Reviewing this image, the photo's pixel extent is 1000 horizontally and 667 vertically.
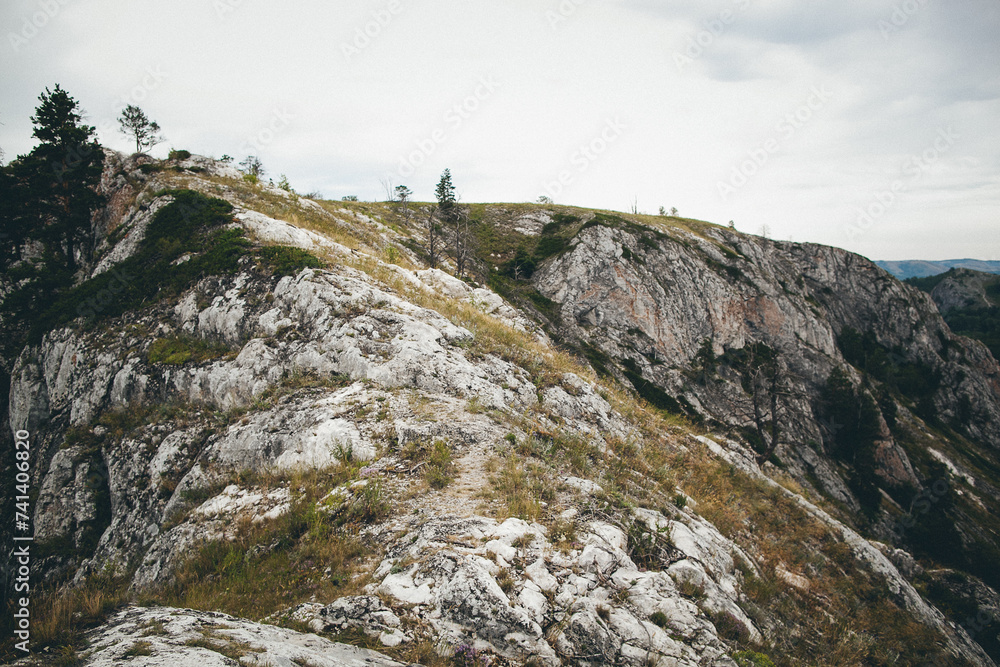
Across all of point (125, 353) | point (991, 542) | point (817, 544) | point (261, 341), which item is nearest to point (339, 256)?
point (261, 341)

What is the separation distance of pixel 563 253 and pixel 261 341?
4545 centimetres

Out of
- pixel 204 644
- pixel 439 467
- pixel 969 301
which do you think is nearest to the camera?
pixel 204 644

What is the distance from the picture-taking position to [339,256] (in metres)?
18.2

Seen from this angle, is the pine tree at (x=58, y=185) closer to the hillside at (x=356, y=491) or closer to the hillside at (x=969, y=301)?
the hillside at (x=356, y=491)

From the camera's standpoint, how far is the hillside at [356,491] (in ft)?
18.0

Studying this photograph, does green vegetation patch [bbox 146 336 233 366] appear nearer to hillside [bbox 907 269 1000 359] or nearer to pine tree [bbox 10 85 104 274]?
pine tree [bbox 10 85 104 274]

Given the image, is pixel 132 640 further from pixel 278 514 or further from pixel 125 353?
pixel 125 353

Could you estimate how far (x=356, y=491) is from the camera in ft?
25.9

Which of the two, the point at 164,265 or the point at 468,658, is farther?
the point at 164,265

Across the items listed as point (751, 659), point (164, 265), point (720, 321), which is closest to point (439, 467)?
point (751, 659)

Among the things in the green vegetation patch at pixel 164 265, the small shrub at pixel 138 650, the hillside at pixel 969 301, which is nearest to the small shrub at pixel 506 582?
the small shrub at pixel 138 650

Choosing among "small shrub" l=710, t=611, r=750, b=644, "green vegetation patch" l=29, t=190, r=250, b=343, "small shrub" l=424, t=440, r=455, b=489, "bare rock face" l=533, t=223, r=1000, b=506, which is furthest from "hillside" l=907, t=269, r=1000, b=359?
"green vegetation patch" l=29, t=190, r=250, b=343

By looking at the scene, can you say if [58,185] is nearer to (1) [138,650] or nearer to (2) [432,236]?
(2) [432,236]

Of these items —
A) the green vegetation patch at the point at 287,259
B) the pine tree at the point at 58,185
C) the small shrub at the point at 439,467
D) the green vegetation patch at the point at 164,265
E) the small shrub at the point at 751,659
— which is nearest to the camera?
the small shrub at the point at 751,659
